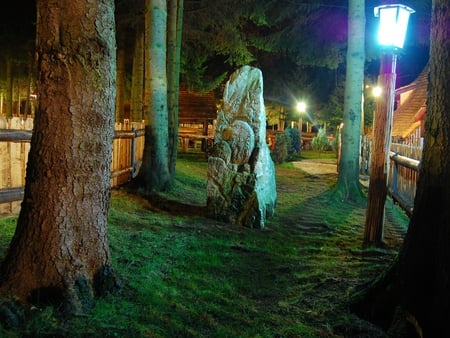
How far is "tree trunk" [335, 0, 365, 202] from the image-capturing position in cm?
1175

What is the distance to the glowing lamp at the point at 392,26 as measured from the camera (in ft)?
20.9

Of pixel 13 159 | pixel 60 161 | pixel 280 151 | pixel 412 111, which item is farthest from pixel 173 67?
pixel 412 111

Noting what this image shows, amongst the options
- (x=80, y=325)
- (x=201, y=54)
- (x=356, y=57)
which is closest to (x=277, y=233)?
(x=80, y=325)

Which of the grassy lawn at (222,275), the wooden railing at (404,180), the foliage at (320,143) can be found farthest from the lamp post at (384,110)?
the foliage at (320,143)

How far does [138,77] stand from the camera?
16.5 metres

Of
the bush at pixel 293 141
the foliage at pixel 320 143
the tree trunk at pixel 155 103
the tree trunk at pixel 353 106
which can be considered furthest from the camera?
the foliage at pixel 320 143

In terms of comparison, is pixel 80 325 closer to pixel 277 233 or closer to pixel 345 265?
pixel 345 265

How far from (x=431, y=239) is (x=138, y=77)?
1433cm

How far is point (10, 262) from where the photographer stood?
11.8 feet

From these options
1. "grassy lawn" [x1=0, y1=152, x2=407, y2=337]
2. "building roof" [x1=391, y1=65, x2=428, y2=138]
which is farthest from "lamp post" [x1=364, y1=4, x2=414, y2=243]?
"building roof" [x1=391, y1=65, x2=428, y2=138]

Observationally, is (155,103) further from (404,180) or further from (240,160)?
(404,180)

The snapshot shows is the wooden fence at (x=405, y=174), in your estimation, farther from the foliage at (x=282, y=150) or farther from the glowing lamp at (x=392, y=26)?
the foliage at (x=282, y=150)

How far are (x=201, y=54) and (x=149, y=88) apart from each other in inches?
331

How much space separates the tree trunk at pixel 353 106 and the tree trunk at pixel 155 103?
4.78 metres
